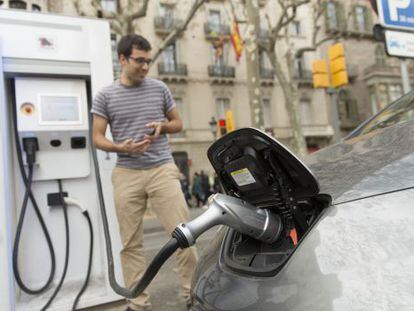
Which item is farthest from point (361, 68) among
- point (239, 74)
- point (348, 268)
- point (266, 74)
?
point (348, 268)

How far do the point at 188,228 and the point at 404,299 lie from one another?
1.95 ft

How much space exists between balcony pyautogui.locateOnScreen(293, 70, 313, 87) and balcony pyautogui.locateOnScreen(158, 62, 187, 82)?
7574 mm

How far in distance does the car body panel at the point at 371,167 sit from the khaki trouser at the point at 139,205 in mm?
1178

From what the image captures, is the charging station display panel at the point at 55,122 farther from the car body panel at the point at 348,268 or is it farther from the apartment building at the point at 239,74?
the apartment building at the point at 239,74

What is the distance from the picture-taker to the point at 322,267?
0.80 meters

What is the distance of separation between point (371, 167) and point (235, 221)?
0.40 m

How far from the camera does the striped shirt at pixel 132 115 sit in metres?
2.38

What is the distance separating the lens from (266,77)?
23188 mm

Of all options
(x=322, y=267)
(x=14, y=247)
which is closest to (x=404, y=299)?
(x=322, y=267)

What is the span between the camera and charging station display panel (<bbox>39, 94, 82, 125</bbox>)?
8.55ft

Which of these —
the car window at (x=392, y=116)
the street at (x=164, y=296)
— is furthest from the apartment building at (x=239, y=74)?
the car window at (x=392, y=116)

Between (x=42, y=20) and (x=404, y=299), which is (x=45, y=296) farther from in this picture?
(x=404, y=299)

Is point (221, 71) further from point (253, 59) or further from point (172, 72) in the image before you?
point (253, 59)

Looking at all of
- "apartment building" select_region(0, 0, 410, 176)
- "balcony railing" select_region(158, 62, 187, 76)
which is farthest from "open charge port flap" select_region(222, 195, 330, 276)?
"balcony railing" select_region(158, 62, 187, 76)
